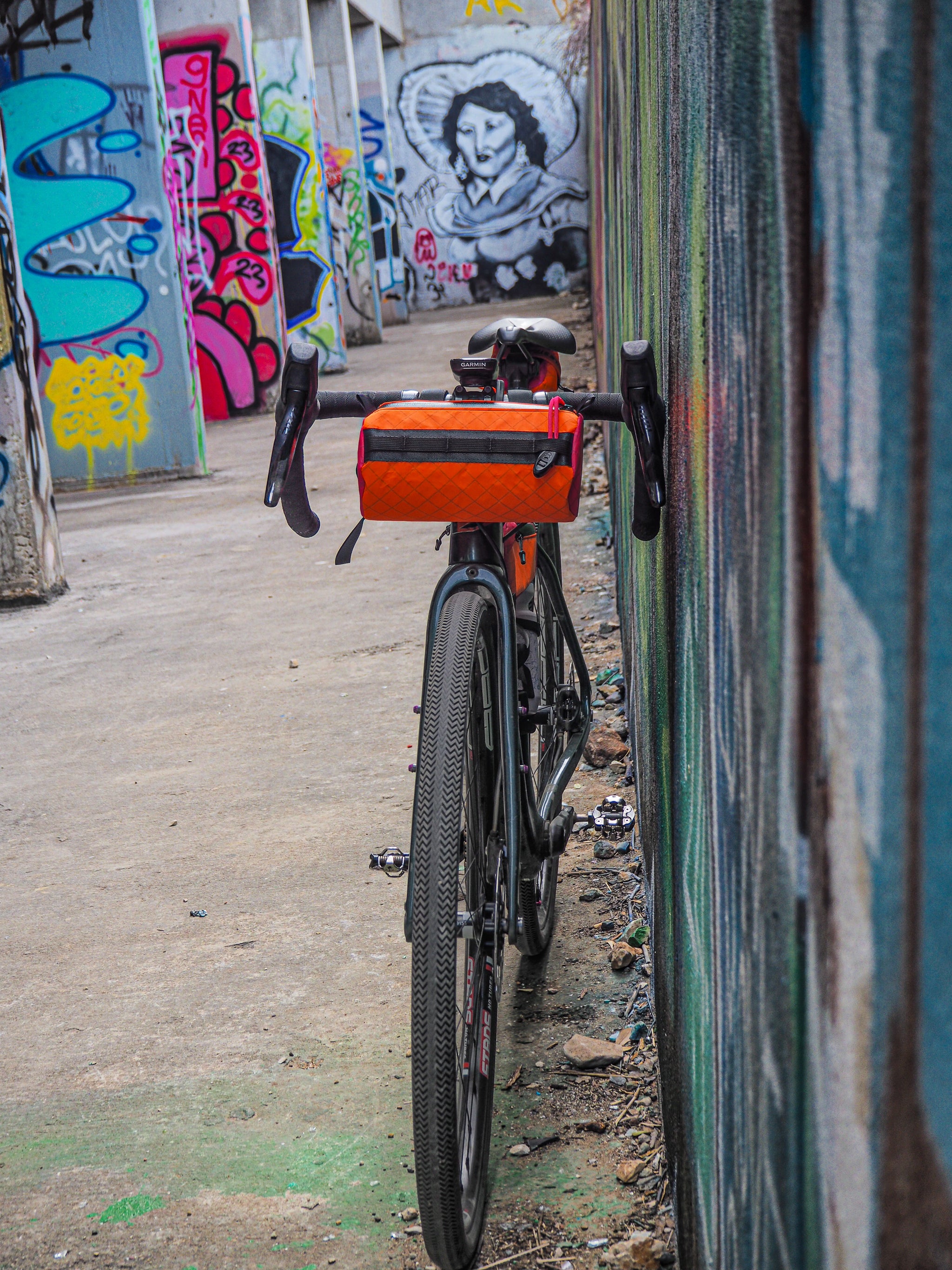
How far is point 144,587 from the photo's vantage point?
20.4 ft

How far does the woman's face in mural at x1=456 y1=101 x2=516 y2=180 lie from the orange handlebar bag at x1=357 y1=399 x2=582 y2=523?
894 inches

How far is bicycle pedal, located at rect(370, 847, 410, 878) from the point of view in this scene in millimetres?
2061

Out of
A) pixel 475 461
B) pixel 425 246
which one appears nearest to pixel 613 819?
pixel 475 461

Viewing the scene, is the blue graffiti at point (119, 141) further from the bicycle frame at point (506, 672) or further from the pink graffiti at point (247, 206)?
the bicycle frame at point (506, 672)

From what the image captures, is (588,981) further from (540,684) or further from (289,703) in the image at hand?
(289,703)

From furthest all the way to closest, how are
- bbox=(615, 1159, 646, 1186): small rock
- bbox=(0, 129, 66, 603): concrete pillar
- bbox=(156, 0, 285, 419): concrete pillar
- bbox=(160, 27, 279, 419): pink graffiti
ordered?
bbox=(160, 27, 279, 419): pink graffiti < bbox=(156, 0, 285, 419): concrete pillar < bbox=(0, 129, 66, 603): concrete pillar < bbox=(615, 1159, 646, 1186): small rock

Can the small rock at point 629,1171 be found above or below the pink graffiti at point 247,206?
below

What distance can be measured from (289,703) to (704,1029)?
309 cm

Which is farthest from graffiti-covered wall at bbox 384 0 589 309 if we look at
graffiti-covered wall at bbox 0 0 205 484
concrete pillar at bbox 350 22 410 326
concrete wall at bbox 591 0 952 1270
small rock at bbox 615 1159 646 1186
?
concrete wall at bbox 591 0 952 1270

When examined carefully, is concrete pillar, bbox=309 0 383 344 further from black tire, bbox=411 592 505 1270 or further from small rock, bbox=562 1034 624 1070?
black tire, bbox=411 592 505 1270

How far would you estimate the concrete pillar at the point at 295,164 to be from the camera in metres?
13.6

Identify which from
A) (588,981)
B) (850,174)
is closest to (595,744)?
(588,981)

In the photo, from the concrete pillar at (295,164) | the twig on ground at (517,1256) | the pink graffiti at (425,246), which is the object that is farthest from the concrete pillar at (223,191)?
the pink graffiti at (425,246)

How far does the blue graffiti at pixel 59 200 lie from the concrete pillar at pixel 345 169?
815 cm
